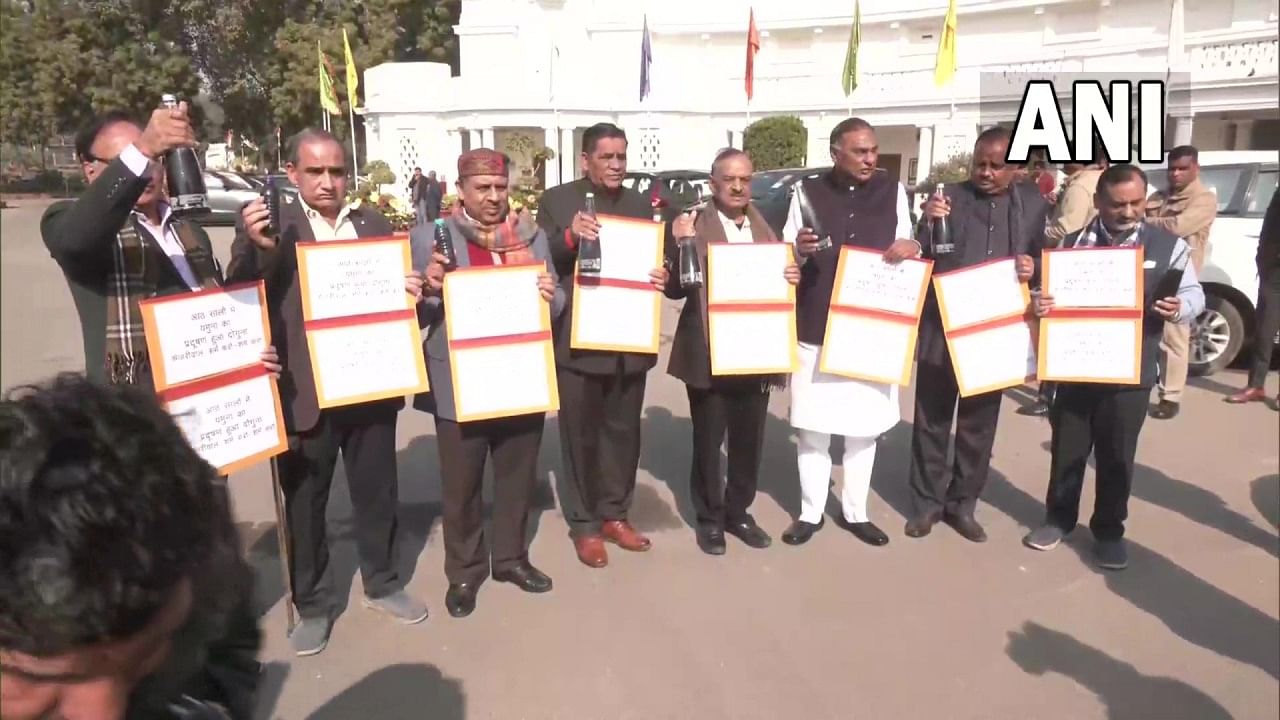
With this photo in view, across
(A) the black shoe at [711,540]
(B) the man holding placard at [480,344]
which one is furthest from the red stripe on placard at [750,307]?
(A) the black shoe at [711,540]

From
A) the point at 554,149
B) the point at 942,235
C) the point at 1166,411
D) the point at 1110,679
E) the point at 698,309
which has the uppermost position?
the point at 554,149

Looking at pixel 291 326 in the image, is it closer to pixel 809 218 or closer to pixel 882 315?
pixel 809 218

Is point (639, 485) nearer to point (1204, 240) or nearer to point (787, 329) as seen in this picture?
point (787, 329)

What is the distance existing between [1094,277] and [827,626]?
217cm

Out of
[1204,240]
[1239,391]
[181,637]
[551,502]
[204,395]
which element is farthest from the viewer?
Answer: [1239,391]

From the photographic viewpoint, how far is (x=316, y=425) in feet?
11.3

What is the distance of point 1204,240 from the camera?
23.0 feet

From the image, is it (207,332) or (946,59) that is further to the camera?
(946,59)

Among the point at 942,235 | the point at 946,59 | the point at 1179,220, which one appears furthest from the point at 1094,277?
the point at 946,59

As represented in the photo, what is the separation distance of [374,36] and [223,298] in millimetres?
2384

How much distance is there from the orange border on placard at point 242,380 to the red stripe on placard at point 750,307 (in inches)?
78.1

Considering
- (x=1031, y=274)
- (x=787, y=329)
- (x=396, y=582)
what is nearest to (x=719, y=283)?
(x=787, y=329)

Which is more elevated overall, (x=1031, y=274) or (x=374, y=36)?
(x=374, y=36)

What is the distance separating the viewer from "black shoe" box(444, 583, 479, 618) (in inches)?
149
